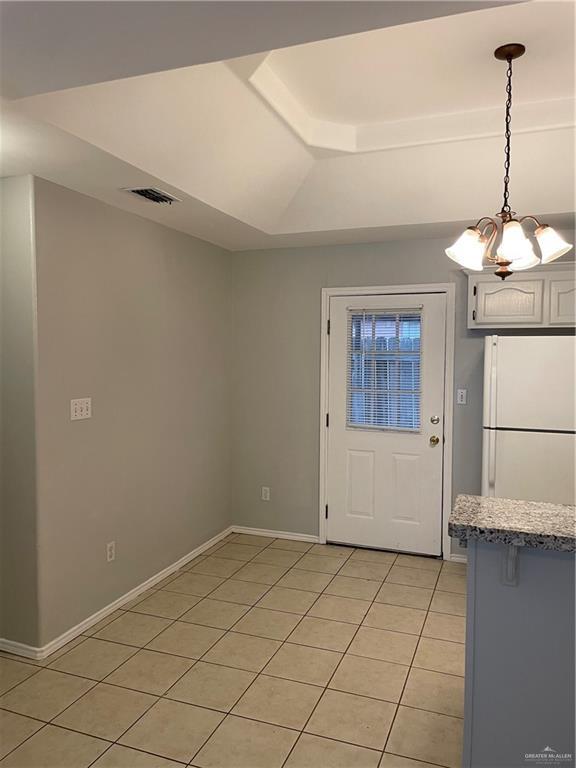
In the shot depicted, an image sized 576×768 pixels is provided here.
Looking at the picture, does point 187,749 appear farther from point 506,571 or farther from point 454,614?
point 454,614

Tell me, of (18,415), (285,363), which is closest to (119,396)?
(18,415)

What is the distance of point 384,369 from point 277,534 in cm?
162

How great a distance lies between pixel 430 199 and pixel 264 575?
8.88ft

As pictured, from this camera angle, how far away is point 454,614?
135 inches

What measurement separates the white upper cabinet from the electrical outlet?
249 cm

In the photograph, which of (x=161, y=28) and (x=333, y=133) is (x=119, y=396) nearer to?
(x=333, y=133)

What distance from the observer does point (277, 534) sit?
4.77m

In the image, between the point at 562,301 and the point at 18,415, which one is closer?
the point at 18,415

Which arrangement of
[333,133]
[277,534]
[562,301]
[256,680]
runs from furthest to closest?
[277,534] < [562,301] < [333,133] < [256,680]

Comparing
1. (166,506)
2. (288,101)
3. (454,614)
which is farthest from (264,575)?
(288,101)

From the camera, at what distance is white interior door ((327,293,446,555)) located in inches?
167

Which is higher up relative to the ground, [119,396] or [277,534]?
[119,396]

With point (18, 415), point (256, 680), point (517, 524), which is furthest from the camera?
point (18, 415)

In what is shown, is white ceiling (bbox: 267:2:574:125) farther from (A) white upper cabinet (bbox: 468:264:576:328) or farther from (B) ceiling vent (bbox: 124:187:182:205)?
(A) white upper cabinet (bbox: 468:264:576:328)
